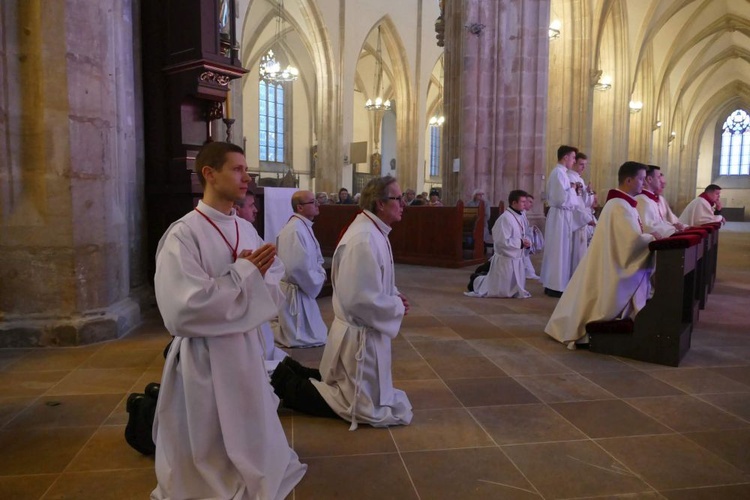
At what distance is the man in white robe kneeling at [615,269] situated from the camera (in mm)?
5012

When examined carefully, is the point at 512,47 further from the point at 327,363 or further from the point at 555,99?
the point at 327,363

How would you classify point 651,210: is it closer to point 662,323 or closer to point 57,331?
point 662,323

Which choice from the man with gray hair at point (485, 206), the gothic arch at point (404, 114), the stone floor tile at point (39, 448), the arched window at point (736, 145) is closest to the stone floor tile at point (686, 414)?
the stone floor tile at point (39, 448)

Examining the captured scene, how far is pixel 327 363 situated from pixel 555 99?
658 inches

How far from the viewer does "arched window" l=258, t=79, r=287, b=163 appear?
29109 millimetres

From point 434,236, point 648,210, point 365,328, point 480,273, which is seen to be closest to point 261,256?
point 365,328

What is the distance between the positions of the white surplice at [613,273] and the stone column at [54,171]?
14.0 ft

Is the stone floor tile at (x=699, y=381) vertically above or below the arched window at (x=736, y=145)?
below

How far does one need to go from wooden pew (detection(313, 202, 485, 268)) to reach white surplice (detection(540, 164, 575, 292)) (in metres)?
2.69

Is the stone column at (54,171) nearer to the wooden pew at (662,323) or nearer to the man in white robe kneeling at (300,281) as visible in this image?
the man in white robe kneeling at (300,281)

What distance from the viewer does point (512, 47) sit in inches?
512

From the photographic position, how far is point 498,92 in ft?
43.0

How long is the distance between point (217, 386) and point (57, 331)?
335cm

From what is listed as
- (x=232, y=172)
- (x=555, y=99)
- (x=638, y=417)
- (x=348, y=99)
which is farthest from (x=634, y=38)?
(x=232, y=172)
